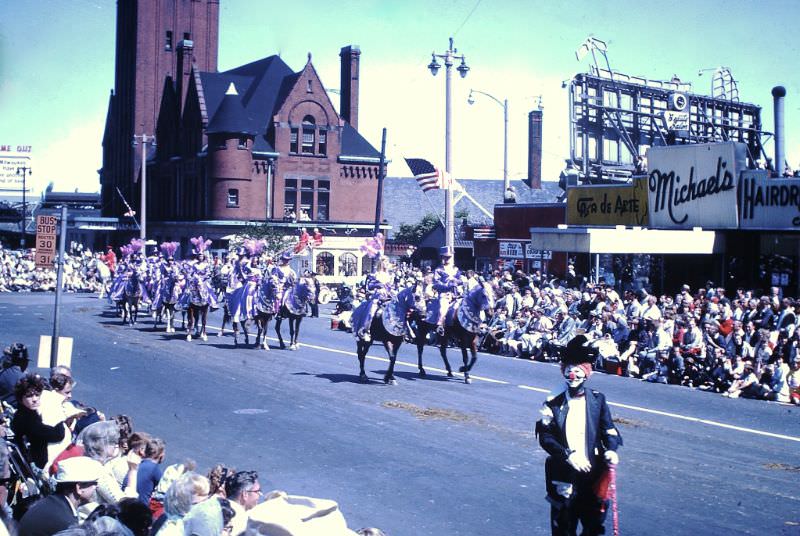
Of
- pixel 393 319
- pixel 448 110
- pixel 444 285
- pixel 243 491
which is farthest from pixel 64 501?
pixel 448 110

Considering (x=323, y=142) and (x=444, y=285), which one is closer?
(x=444, y=285)

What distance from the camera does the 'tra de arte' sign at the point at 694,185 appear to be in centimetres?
3128

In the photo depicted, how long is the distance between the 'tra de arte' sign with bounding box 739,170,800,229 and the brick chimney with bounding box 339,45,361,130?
3755cm

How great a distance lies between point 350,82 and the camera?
65.2 metres

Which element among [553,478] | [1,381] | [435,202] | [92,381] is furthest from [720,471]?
[435,202]

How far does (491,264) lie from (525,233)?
2806mm

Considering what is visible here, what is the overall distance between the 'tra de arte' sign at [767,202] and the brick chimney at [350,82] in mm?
37552

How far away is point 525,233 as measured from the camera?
43.7 m

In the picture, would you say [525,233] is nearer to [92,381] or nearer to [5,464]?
[92,381]

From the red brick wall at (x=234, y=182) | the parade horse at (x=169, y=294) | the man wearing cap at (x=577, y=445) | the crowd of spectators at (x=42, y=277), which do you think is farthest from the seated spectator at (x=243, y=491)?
the red brick wall at (x=234, y=182)

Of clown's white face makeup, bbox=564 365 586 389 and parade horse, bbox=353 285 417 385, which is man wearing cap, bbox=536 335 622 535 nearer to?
clown's white face makeup, bbox=564 365 586 389

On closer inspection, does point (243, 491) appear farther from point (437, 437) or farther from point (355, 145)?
point (355, 145)

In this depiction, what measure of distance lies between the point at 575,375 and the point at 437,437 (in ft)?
19.9

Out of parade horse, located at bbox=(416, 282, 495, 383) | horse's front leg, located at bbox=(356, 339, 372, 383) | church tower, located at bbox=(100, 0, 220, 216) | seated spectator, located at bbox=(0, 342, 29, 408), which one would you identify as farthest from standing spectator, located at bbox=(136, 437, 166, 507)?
church tower, located at bbox=(100, 0, 220, 216)
